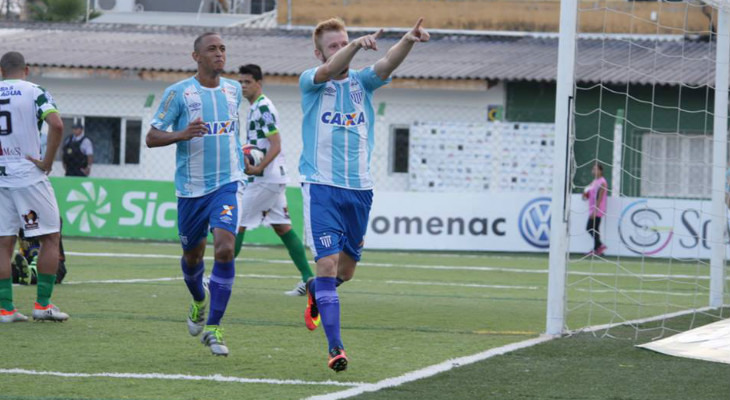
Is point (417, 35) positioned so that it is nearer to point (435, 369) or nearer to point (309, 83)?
point (309, 83)

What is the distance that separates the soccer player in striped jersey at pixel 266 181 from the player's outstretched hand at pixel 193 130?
144 inches

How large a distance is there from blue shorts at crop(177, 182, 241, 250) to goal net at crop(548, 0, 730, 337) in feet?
8.10

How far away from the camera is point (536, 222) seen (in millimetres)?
22016

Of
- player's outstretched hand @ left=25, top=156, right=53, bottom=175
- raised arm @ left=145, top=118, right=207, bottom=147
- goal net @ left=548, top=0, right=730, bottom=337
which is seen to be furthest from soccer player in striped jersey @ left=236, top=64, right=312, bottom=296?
raised arm @ left=145, top=118, right=207, bottom=147

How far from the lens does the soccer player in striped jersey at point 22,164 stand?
961 cm

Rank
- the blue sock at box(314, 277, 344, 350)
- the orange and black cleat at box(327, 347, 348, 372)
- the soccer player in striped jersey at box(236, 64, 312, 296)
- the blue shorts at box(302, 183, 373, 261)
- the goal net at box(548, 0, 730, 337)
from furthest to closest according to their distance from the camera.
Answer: the soccer player in striped jersey at box(236, 64, 312, 296) < the goal net at box(548, 0, 730, 337) < the blue shorts at box(302, 183, 373, 261) < the blue sock at box(314, 277, 344, 350) < the orange and black cleat at box(327, 347, 348, 372)

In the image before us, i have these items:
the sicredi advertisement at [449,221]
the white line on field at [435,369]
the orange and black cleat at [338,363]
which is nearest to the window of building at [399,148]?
the sicredi advertisement at [449,221]

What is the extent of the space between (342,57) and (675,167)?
19.8m

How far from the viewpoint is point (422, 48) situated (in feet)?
96.3

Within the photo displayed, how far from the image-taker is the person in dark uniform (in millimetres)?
26000

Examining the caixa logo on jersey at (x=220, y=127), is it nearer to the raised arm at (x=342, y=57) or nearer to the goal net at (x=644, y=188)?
the raised arm at (x=342, y=57)

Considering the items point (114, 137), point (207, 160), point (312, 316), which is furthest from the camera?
point (114, 137)

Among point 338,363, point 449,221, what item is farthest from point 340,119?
point 449,221

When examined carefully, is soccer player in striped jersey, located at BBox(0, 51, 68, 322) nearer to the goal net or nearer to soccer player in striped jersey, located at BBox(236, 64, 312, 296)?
soccer player in striped jersey, located at BBox(236, 64, 312, 296)
